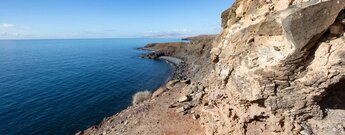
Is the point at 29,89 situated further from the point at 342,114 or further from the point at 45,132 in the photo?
the point at 342,114

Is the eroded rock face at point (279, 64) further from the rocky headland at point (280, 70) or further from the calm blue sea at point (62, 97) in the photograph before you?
the calm blue sea at point (62, 97)

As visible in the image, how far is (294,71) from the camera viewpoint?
9.83 m

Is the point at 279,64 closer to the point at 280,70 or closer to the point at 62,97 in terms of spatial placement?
the point at 280,70

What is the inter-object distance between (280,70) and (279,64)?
34 centimetres

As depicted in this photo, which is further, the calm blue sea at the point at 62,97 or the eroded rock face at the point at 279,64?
the calm blue sea at the point at 62,97

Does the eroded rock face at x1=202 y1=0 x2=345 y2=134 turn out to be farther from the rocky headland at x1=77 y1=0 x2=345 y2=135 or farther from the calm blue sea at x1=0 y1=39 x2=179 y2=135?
the calm blue sea at x1=0 y1=39 x2=179 y2=135

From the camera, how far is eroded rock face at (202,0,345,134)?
862 centimetres

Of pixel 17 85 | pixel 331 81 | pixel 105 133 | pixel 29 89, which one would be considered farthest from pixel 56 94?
pixel 331 81

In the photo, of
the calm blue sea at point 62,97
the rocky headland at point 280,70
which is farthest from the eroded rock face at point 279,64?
the calm blue sea at point 62,97

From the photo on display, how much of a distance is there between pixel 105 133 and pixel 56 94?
21.1 m

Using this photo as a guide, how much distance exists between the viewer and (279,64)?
32.8 ft

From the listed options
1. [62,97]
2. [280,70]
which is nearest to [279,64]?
[280,70]

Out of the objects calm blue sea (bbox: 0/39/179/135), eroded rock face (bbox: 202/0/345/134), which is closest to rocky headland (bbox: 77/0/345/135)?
eroded rock face (bbox: 202/0/345/134)

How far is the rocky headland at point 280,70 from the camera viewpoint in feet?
28.5
